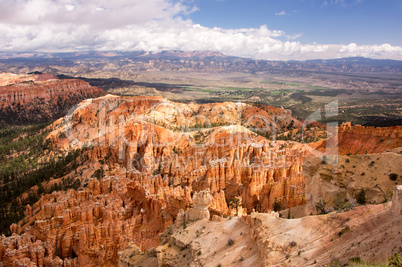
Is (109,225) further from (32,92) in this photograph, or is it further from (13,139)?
(32,92)

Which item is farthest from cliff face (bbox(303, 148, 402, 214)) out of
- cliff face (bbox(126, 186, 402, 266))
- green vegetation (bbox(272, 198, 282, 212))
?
green vegetation (bbox(272, 198, 282, 212))

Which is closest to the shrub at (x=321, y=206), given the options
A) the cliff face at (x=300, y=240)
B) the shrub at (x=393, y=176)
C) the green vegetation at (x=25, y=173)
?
the shrub at (x=393, y=176)

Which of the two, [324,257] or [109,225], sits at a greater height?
[324,257]

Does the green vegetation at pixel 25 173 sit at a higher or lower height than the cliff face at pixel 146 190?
lower

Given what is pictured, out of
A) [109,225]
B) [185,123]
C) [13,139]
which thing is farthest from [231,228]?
[13,139]

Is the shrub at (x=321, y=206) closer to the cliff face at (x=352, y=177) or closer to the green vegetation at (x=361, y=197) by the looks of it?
the cliff face at (x=352, y=177)

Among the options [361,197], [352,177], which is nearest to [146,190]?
[352,177]

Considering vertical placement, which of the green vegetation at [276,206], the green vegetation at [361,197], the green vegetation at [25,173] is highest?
the green vegetation at [361,197]
